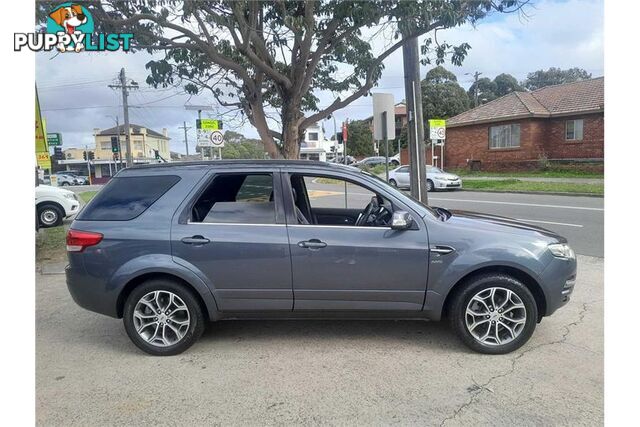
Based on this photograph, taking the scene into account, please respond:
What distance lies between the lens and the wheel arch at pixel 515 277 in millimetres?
3547

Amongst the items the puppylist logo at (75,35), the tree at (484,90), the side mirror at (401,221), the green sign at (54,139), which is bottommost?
the side mirror at (401,221)

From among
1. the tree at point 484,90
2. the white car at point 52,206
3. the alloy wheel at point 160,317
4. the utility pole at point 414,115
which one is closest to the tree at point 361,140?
the tree at point 484,90

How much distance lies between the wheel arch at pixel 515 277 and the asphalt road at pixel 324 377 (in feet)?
1.44

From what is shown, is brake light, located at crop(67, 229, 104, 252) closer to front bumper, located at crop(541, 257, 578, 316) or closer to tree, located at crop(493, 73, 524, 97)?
front bumper, located at crop(541, 257, 578, 316)

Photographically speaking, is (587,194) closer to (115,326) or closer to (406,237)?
(406,237)

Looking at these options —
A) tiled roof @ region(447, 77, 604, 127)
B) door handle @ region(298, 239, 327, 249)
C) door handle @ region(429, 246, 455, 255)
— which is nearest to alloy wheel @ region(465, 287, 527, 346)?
door handle @ region(429, 246, 455, 255)

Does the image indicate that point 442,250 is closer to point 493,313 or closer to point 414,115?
point 493,313

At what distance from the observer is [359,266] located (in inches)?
140

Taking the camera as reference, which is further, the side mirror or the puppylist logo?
the puppylist logo

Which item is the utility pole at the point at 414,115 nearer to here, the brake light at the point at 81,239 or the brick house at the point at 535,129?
the brake light at the point at 81,239

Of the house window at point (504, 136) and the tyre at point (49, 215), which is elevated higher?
the house window at point (504, 136)

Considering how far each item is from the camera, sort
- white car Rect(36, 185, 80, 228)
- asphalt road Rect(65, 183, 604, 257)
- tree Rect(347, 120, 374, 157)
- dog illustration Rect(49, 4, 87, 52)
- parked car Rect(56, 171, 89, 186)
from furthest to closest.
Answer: tree Rect(347, 120, 374, 157), parked car Rect(56, 171, 89, 186), white car Rect(36, 185, 80, 228), asphalt road Rect(65, 183, 604, 257), dog illustration Rect(49, 4, 87, 52)

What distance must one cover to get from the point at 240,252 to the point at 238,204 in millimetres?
483

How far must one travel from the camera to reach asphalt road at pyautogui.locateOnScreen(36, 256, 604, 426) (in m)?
2.83
